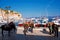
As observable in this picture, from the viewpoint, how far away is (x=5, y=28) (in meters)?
10.2

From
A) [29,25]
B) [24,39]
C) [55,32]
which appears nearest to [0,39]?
[24,39]

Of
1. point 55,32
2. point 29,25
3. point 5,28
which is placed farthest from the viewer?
point 29,25

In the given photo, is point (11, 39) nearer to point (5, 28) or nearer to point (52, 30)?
point (5, 28)

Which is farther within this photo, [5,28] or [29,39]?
[5,28]

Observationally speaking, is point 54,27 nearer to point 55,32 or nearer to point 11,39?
point 55,32

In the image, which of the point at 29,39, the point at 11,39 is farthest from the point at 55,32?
the point at 11,39

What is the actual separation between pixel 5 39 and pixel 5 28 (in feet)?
6.57

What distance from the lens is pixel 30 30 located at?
1261 centimetres

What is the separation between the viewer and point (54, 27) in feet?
32.1

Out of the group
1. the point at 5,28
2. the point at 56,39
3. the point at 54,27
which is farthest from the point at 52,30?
the point at 5,28

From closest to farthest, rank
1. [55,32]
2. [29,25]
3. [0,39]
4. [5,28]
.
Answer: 1. [0,39]
2. [55,32]
3. [5,28]
4. [29,25]

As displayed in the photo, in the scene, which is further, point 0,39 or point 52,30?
point 52,30

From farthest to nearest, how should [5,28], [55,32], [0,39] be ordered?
[5,28]
[55,32]
[0,39]

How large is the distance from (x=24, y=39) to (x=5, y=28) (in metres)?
2.24
